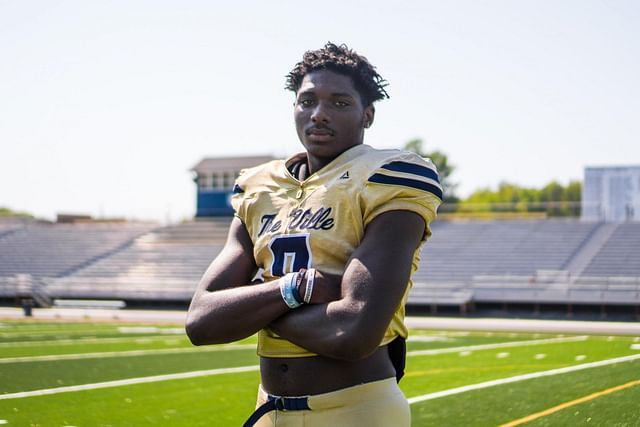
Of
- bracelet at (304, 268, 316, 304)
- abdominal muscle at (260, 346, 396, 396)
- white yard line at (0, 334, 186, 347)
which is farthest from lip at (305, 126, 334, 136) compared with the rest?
white yard line at (0, 334, 186, 347)

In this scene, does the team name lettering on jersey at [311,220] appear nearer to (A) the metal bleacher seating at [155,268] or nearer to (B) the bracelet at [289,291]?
(B) the bracelet at [289,291]

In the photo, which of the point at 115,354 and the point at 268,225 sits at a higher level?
the point at 268,225

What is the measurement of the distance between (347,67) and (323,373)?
2.84 feet

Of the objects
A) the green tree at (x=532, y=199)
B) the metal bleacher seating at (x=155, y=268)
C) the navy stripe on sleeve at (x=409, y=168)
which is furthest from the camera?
the green tree at (x=532, y=199)

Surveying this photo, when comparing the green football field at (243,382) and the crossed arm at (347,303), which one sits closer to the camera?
the crossed arm at (347,303)

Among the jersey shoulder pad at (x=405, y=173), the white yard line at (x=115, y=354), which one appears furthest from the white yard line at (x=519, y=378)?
the jersey shoulder pad at (x=405, y=173)

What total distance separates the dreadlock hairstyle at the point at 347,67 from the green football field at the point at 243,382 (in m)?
4.42

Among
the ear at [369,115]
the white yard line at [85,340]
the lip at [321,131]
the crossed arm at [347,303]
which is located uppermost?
the ear at [369,115]

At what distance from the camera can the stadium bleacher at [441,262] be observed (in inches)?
954

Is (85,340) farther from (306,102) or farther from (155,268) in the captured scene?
(155,268)

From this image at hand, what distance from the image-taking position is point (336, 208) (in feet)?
7.61


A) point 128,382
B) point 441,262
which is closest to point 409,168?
point 128,382

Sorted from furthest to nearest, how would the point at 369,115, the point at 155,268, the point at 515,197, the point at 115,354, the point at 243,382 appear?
1. the point at 515,197
2. the point at 155,268
3. the point at 115,354
4. the point at 243,382
5. the point at 369,115

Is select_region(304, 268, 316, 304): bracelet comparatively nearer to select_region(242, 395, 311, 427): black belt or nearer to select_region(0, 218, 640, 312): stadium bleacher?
select_region(242, 395, 311, 427): black belt
